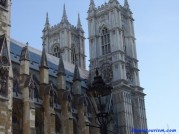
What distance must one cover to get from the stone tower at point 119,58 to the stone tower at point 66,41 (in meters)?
4.62

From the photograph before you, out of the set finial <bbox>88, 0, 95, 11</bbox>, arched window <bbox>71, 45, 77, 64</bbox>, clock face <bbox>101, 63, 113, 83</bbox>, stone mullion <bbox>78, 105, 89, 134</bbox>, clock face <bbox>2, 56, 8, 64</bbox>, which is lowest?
stone mullion <bbox>78, 105, 89, 134</bbox>

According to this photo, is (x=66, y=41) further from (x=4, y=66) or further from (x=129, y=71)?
(x=4, y=66)

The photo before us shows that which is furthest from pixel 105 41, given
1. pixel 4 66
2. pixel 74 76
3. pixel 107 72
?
pixel 4 66

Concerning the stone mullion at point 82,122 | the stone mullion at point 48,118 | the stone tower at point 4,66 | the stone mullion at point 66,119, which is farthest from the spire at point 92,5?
the stone tower at point 4,66

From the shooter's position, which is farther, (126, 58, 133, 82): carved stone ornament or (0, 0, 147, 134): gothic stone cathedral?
(126, 58, 133, 82): carved stone ornament

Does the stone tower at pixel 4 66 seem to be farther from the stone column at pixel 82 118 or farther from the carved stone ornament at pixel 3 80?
the stone column at pixel 82 118

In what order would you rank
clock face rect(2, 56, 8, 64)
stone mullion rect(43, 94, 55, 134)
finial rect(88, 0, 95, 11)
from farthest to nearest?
finial rect(88, 0, 95, 11)
stone mullion rect(43, 94, 55, 134)
clock face rect(2, 56, 8, 64)

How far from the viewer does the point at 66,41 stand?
5903 cm

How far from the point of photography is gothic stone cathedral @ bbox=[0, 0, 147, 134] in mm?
35250

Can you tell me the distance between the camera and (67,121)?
39.6 meters

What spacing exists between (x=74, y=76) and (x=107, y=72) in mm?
8560

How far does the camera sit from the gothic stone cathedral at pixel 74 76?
116 ft

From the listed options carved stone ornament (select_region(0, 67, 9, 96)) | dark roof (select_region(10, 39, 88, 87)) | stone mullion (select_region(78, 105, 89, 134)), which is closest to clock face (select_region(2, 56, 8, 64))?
carved stone ornament (select_region(0, 67, 9, 96))

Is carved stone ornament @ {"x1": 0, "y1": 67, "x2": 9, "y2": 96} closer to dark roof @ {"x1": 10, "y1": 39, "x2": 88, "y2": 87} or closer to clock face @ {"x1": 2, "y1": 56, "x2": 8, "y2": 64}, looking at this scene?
clock face @ {"x1": 2, "y1": 56, "x2": 8, "y2": 64}
